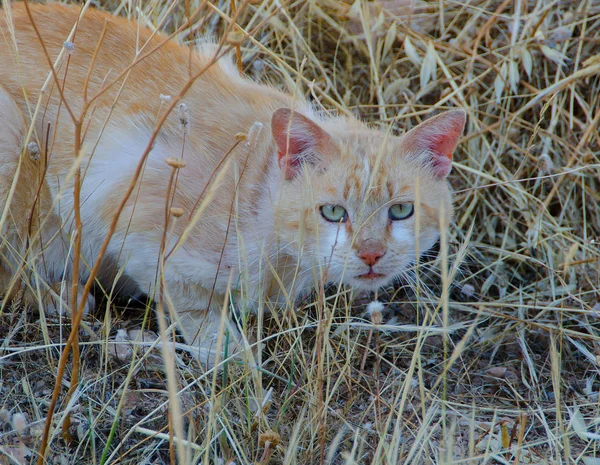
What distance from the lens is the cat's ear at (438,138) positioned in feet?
7.01

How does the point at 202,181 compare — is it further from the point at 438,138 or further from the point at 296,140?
Result: the point at 438,138

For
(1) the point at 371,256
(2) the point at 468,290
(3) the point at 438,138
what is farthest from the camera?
(2) the point at 468,290

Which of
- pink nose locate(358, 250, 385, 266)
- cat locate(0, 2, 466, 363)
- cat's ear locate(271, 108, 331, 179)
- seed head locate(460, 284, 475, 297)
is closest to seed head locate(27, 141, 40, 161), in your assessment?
cat locate(0, 2, 466, 363)

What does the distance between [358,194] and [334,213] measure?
0.10 meters

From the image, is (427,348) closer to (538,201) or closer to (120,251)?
(538,201)

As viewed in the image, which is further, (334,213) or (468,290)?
(468,290)

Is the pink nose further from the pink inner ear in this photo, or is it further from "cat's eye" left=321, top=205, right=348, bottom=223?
the pink inner ear

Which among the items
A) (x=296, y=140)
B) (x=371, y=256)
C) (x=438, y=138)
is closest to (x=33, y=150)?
(x=296, y=140)

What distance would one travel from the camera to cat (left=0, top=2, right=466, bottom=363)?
7.00 feet

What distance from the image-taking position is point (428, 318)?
8.87 feet

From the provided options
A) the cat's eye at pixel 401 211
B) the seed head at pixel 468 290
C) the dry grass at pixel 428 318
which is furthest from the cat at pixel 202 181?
the seed head at pixel 468 290

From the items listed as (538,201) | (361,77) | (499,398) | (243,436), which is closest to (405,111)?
(361,77)

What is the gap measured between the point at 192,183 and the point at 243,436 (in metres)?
0.83

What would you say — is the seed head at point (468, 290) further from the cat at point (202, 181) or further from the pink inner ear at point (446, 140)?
the pink inner ear at point (446, 140)
